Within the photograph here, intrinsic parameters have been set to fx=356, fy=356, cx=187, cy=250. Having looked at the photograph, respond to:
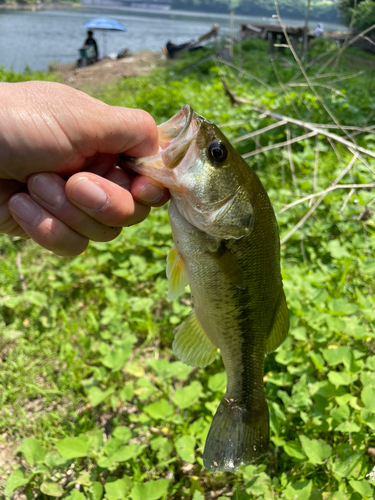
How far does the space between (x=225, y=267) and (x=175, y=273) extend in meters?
0.28

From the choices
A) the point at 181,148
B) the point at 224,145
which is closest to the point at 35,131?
the point at 181,148

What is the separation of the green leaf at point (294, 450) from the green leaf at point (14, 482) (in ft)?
4.29

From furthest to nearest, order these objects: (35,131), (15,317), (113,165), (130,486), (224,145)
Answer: (15,317)
(113,165)
(130,486)
(35,131)
(224,145)

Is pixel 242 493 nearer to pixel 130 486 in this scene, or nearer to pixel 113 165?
pixel 130 486

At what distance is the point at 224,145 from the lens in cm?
143

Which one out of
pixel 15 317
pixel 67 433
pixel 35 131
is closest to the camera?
pixel 35 131

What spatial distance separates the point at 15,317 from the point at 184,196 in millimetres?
2225

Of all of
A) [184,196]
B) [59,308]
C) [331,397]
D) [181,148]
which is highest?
[181,148]

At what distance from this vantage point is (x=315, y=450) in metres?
1.70

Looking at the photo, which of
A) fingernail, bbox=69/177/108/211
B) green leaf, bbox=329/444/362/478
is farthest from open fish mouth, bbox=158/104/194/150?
green leaf, bbox=329/444/362/478

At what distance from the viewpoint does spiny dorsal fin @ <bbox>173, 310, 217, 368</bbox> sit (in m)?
1.72

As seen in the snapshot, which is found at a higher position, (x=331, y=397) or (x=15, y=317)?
(x=331, y=397)

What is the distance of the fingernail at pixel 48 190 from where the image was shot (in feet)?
5.38

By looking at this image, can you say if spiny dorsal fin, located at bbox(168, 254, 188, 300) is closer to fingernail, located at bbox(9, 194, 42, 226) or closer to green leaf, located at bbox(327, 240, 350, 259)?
fingernail, located at bbox(9, 194, 42, 226)
